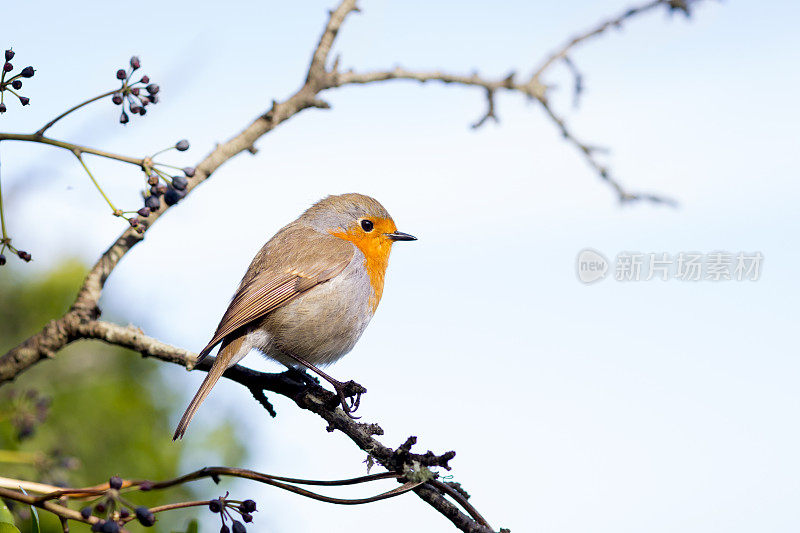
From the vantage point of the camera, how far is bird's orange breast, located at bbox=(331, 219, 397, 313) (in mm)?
4734

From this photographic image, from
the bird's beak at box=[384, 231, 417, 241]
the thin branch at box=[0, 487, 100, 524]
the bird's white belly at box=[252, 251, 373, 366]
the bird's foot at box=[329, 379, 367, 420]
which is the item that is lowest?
the thin branch at box=[0, 487, 100, 524]

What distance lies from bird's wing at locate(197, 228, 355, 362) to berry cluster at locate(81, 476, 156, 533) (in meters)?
1.73

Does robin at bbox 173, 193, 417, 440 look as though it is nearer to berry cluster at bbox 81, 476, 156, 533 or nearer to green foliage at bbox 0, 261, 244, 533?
green foliage at bbox 0, 261, 244, 533

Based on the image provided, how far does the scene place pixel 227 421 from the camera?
21.9ft

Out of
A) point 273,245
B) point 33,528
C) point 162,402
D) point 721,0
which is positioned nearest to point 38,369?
point 162,402

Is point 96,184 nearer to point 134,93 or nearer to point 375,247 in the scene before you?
point 134,93

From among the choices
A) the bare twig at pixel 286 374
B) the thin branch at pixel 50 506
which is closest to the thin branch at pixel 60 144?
the bare twig at pixel 286 374

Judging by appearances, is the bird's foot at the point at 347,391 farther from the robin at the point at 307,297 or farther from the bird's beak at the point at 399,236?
the bird's beak at the point at 399,236

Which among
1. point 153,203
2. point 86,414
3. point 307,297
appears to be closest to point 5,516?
point 153,203

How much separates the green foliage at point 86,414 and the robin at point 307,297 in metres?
1.04

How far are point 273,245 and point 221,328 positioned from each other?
35.5 inches

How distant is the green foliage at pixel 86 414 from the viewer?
4043mm

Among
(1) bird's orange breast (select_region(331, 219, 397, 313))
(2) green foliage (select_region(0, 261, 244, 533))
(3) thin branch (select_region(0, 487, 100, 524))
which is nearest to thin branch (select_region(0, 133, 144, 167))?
(3) thin branch (select_region(0, 487, 100, 524))

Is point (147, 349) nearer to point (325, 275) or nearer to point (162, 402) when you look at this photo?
point (325, 275)
